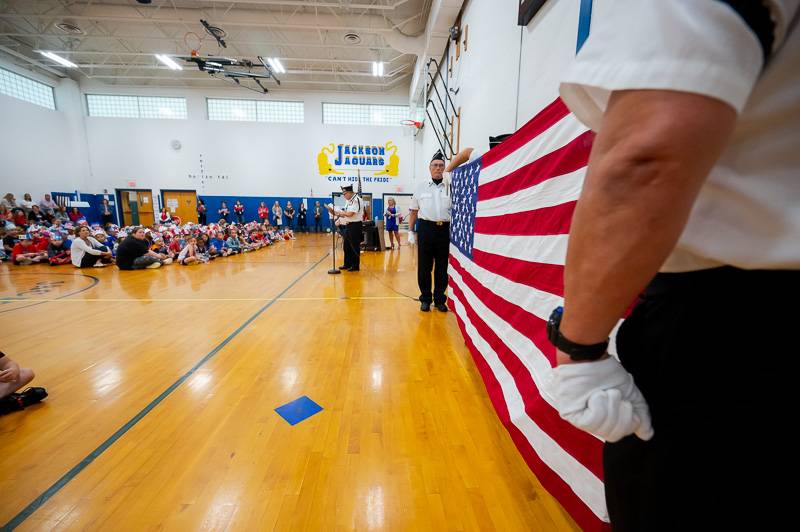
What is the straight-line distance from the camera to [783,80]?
312mm

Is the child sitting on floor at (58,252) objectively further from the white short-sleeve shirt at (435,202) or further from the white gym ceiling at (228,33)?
the white short-sleeve shirt at (435,202)

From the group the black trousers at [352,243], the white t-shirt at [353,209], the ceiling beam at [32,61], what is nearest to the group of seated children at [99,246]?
the black trousers at [352,243]

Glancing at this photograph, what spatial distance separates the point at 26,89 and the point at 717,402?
1930cm

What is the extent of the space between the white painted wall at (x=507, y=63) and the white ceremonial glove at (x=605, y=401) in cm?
201

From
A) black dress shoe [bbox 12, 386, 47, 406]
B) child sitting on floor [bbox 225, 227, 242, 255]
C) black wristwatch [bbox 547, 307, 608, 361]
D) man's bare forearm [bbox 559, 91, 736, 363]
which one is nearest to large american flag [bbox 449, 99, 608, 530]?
black wristwatch [bbox 547, 307, 608, 361]

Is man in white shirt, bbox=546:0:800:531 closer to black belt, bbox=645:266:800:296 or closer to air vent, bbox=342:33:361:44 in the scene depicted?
black belt, bbox=645:266:800:296

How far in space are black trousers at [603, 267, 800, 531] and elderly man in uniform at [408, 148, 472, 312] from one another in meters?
2.76

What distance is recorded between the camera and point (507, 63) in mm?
3312

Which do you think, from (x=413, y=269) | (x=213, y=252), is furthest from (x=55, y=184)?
(x=413, y=269)

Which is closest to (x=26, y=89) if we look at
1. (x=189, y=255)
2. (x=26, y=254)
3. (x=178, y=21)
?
(x=178, y=21)

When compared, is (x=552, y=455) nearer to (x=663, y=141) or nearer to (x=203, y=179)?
(x=663, y=141)

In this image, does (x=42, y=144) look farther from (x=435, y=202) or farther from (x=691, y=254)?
(x=691, y=254)

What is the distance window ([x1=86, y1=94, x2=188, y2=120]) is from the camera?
1343 cm

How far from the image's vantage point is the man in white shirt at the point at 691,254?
30cm
